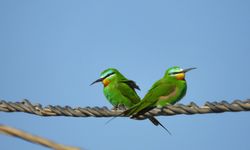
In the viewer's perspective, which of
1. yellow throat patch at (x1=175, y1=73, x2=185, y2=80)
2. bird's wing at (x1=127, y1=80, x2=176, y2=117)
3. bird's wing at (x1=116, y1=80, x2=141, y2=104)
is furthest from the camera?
bird's wing at (x1=116, y1=80, x2=141, y2=104)

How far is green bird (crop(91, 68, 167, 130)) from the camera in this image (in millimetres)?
5746

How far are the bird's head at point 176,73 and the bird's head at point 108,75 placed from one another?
1.18 meters

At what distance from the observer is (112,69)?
22.0 ft

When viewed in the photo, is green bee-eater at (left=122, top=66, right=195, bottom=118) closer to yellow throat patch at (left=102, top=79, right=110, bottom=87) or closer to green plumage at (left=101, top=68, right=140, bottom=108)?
green plumage at (left=101, top=68, right=140, bottom=108)

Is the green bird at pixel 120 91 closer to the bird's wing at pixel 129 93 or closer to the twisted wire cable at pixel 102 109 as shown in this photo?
the bird's wing at pixel 129 93

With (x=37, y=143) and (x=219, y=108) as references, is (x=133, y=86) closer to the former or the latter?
(x=219, y=108)

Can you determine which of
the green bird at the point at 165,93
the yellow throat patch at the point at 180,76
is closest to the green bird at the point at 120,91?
the green bird at the point at 165,93

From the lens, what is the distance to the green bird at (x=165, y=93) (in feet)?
12.6

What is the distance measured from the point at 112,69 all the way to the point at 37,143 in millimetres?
6311

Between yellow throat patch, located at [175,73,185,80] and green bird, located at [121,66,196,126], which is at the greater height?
yellow throat patch, located at [175,73,185,80]

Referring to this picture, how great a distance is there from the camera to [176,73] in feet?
17.3

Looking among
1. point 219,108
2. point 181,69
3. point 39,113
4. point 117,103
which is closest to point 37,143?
point 219,108

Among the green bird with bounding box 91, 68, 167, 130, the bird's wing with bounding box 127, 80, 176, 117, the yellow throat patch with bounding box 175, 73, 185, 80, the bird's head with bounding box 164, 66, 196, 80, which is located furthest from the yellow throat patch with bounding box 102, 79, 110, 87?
the bird's wing with bounding box 127, 80, 176, 117

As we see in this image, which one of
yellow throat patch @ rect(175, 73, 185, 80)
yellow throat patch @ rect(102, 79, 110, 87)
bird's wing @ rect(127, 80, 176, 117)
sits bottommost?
bird's wing @ rect(127, 80, 176, 117)
